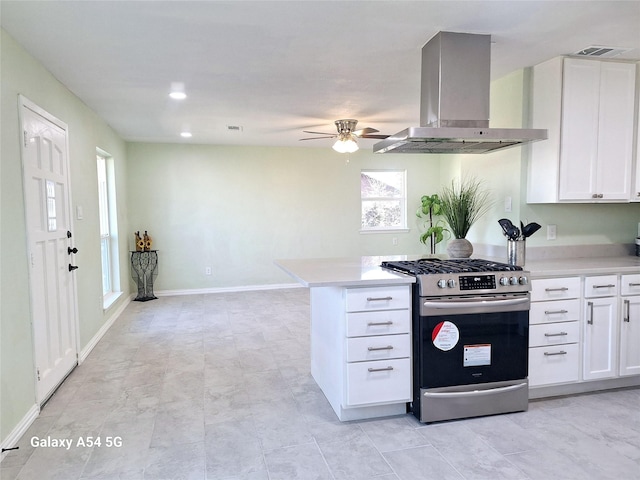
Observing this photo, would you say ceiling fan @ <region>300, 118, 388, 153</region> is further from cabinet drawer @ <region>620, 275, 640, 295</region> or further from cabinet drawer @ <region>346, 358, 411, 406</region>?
cabinet drawer @ <region>346, 358, 411, 406</region>

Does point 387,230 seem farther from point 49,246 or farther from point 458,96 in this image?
point 49,246

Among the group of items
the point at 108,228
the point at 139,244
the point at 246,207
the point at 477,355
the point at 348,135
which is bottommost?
the point at 477,355

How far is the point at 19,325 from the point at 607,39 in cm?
407

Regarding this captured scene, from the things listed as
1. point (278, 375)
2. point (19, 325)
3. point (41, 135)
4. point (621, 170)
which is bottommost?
point (278, 375)

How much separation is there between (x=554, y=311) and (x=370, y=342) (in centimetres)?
126

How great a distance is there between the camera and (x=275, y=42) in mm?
2668

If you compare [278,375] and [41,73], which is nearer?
[41,73]

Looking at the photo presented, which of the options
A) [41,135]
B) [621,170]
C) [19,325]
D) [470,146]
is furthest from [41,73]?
[621,170]

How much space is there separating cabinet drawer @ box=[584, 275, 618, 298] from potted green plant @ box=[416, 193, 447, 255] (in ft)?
12.2

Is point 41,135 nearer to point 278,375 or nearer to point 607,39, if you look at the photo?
point 278,375

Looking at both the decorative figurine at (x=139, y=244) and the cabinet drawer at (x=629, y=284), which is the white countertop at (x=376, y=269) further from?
the decorative figurine at (x=139, y=244)

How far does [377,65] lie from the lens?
3135 mm

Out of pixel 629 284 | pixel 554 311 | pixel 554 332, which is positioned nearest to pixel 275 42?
pixel 554 311

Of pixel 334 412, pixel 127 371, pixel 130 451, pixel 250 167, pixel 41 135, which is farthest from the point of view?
pixel 250 167
